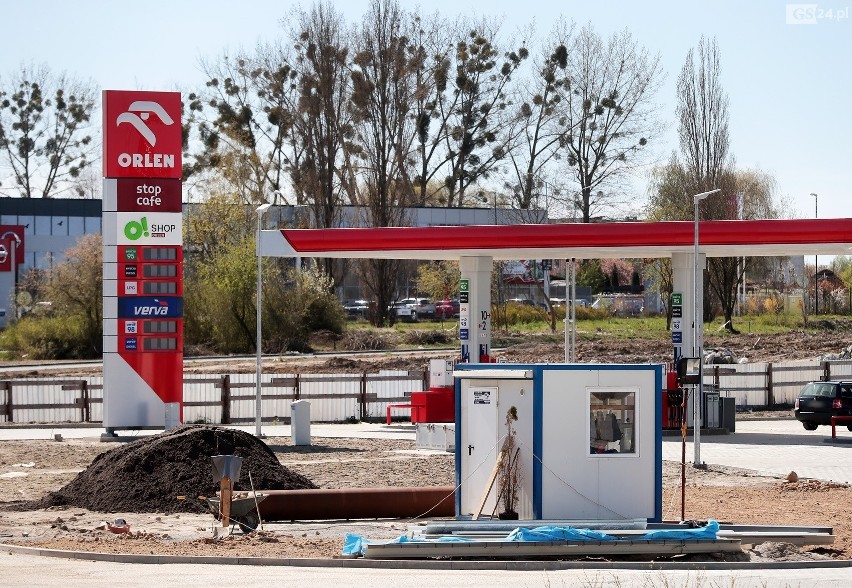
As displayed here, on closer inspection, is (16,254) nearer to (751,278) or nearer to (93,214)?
(93,214)

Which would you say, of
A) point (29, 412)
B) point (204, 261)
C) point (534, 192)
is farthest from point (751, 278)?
point (29, 412)

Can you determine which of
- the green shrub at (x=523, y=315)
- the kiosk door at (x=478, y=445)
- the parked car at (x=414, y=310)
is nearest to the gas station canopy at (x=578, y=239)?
the kiosk door at (x=478, y=445)

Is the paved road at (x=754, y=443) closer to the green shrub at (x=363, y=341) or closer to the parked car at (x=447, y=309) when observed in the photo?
the green shrub at (x=363, y=341)

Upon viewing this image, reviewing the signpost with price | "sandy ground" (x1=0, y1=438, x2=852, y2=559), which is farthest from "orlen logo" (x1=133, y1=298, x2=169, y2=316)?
the signpost with price

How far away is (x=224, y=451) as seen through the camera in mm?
21844

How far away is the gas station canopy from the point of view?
31844 mm

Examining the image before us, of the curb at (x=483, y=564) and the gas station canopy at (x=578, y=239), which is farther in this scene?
the gas station canopy at (x=578, y=239)

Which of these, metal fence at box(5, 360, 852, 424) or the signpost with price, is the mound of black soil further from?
the signpost with price

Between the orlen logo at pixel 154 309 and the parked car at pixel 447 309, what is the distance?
5072 centimetres

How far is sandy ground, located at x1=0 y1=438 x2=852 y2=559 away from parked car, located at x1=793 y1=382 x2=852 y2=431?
315 inches

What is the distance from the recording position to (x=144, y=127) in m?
30.4

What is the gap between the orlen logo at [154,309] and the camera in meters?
30.9

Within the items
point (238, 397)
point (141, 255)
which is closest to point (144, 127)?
point (141, 255)

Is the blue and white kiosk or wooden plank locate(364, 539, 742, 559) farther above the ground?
the blue and white kiosk
